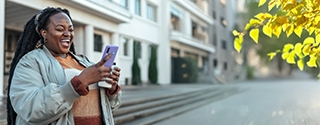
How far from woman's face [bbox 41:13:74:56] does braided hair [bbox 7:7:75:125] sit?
3 cm

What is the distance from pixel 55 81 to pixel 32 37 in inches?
11.3

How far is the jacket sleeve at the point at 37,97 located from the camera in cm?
134

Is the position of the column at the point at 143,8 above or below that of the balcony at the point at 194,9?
below

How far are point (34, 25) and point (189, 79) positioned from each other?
20.9m

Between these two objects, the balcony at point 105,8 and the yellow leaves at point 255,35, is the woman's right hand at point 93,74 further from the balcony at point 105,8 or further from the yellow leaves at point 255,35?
the balcony at point 105,8

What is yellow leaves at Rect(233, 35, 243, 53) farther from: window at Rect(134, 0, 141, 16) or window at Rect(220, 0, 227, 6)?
window at Rect(220, 0, 227, 6)

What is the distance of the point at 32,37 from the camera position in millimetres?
1639

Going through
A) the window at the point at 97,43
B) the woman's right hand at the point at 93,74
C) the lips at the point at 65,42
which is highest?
the window at the point at 97,43

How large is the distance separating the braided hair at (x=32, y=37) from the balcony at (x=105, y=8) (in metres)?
9.58

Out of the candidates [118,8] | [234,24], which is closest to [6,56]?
[118,8]

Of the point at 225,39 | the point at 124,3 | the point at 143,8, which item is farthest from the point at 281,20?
the point at 225,39

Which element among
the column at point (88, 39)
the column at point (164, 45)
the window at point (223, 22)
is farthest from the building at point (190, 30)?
the column at point (88, 39)

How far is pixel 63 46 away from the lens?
5.10 feet

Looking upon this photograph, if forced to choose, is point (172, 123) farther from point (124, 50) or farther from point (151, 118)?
point (124, 50)
